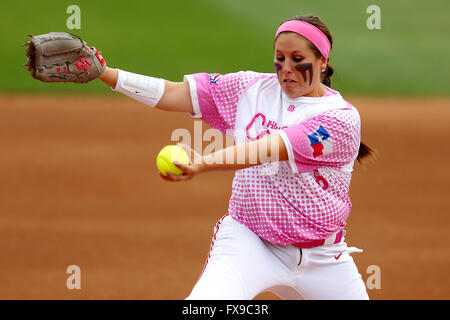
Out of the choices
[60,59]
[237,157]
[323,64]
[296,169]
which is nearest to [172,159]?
[237,157]

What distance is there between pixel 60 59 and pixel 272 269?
65.6 inches

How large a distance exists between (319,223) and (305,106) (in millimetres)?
657

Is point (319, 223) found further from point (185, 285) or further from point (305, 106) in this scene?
point (185, 285)

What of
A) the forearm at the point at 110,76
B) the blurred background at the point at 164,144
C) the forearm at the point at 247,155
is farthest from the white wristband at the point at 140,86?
the blurred background at the point at 164,144

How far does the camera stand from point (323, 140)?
13.4 ft

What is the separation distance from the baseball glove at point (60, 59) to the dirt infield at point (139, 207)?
1776mm

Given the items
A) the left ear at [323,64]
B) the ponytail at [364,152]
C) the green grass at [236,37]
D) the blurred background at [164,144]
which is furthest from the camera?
the green grass at [236,37]

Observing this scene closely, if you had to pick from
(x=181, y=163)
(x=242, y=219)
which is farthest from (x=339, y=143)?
(x=181, y=163)

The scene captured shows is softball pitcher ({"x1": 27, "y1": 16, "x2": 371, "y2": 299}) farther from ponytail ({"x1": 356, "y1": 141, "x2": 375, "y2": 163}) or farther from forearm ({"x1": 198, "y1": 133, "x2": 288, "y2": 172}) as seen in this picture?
ponytail ({"x1": 356, "y1": 141, "x2": 375, "y2": 163})

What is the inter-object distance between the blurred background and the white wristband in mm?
1332

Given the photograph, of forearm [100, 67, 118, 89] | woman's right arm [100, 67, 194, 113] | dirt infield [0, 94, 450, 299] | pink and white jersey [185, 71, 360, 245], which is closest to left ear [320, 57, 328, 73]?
pink and white jersey [185, 71, 360, 245]

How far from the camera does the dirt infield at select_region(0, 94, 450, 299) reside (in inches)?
299

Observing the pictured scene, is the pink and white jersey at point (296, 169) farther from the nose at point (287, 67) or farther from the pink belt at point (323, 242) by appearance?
the nose at point (287, 67)

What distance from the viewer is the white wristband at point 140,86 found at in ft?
14.8
